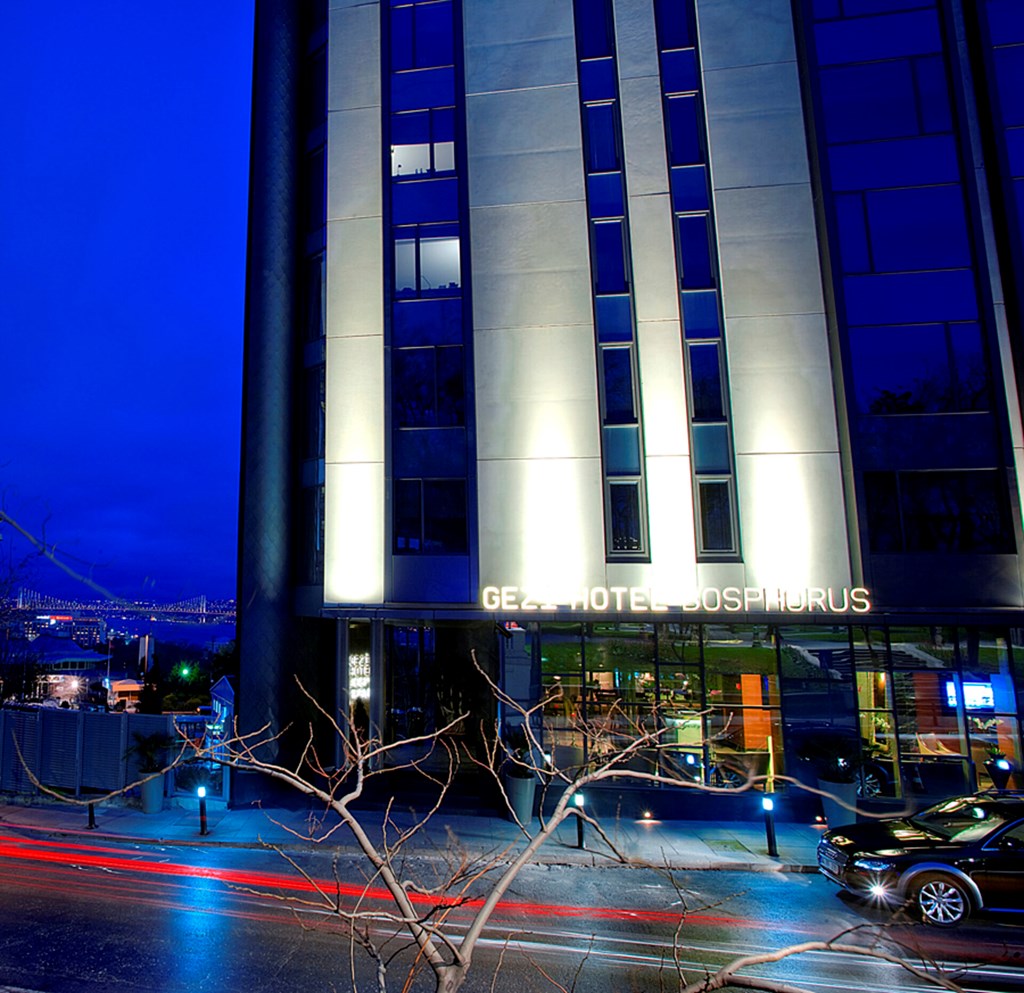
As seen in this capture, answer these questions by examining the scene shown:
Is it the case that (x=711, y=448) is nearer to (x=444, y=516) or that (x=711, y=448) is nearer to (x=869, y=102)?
(x=444, y=516)

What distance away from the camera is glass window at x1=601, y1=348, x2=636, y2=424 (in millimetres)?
19516

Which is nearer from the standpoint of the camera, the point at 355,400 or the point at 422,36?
the point at 355,400

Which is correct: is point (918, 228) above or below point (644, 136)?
below

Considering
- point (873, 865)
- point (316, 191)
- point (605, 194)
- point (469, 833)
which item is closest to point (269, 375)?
point (316, 191)

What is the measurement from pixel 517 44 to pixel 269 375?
473 inches

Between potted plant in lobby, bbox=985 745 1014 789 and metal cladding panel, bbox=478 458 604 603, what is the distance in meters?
10.1

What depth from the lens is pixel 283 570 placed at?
20.7 metres

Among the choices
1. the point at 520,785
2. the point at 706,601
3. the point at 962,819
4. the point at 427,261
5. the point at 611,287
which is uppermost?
the point at 427,261

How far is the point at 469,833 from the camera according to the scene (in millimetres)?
16516

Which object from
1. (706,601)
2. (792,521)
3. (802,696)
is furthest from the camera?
(792,521)

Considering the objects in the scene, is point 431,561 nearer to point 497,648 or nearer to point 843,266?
point 497,648

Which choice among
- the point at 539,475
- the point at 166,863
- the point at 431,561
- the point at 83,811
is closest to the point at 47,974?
the point at 166,863

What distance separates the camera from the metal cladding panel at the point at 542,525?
1905 cm

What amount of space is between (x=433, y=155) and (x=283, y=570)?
1288 cm
